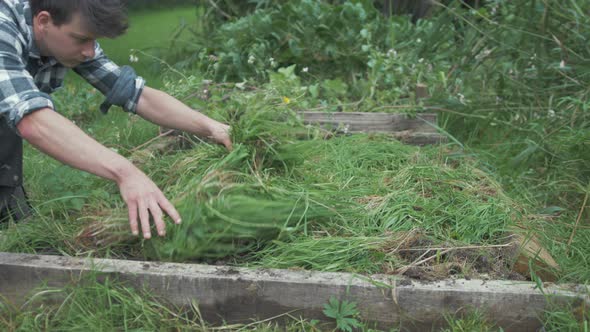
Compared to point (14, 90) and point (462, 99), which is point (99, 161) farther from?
point (462, 99)

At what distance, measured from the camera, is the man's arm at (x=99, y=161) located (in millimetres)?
1884

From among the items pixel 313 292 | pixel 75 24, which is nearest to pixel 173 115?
pixel 75 24

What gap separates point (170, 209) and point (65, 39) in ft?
2.51

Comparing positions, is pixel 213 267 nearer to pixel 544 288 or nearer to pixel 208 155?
pixel 208 155

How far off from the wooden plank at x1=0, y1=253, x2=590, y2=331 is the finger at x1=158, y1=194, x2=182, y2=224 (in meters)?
0.14

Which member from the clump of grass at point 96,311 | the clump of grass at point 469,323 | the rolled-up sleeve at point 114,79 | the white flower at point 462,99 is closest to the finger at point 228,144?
the rolled-up sleeve at point 114,79

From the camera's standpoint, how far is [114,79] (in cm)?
273

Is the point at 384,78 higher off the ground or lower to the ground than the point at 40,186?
lower

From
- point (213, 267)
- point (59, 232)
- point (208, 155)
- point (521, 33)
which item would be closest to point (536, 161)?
point (521, 33)

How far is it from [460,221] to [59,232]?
140 cm

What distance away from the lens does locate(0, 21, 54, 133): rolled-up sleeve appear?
1964mm

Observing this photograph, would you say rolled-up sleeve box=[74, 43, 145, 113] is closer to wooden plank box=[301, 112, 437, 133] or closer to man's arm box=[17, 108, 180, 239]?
man's arm box=[17, 108, 180, 239]

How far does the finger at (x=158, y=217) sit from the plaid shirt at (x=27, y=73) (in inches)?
19.0

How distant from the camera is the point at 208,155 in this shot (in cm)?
246
